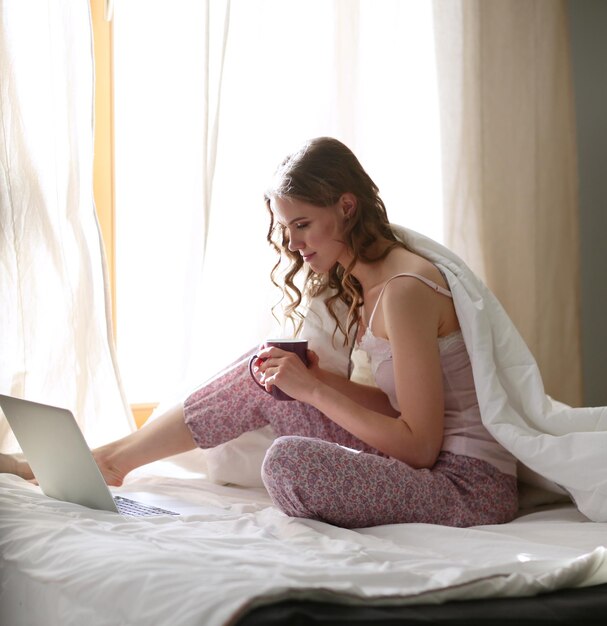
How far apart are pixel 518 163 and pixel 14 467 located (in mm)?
1786

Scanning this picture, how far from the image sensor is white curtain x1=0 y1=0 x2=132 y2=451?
2.04 m

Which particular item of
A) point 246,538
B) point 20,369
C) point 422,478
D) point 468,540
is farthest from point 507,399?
point 20,369

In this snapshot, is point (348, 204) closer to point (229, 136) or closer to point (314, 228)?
point (314, 228)

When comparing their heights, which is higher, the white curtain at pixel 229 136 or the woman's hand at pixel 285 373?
the white curtain at pixel 229 136

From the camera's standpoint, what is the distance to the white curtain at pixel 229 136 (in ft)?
7.59

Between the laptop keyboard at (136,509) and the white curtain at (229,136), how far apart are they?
603 mm

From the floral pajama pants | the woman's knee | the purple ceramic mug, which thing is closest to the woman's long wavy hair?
the purple ceramic mug

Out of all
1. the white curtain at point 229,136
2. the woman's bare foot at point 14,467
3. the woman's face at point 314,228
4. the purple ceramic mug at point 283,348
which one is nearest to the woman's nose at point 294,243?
the woman's face at point 314,228

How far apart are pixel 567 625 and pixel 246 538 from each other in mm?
471

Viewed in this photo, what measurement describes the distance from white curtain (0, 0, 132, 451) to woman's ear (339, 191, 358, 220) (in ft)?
2.09

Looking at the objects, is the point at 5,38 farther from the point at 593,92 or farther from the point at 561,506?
the point at 593,92

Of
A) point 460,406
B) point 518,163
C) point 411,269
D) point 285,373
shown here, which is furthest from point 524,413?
point 518,163

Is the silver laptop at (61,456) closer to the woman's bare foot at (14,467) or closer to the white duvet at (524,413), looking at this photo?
the woman's bare foot at (14,467)

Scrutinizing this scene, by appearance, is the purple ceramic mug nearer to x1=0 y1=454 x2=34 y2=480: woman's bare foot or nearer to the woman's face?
the woman's face
